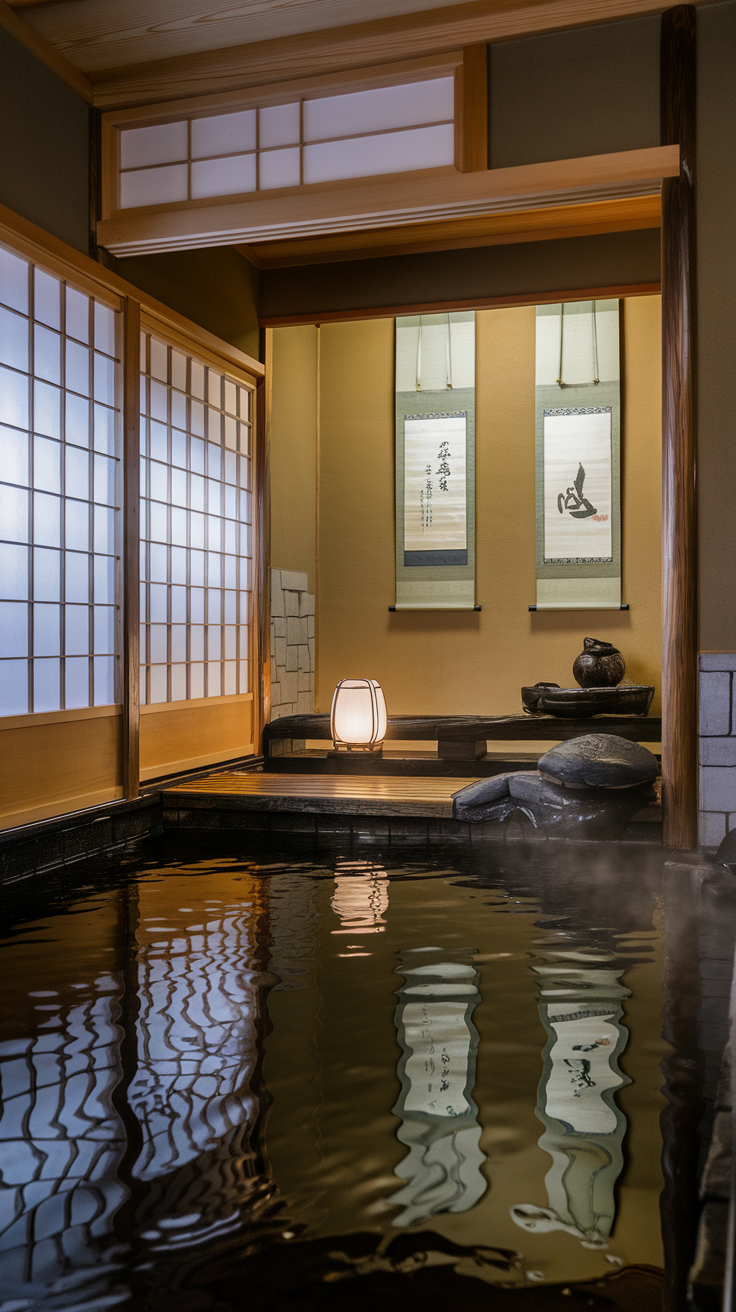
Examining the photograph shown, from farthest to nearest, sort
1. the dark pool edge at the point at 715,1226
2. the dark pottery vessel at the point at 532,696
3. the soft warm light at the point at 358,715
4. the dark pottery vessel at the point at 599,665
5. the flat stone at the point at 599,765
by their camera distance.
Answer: the dark pottery vessel at the point at 599,665 → the dark pottery vessel at the point at 532,696 → the soft warm light at the point at 358,715 → the flat stone at the point at 599,765 → the dark pool edge at the point at 715,1226

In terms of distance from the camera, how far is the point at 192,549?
5461mm

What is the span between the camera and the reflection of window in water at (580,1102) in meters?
1.38

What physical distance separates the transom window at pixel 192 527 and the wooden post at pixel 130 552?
1.08 feet

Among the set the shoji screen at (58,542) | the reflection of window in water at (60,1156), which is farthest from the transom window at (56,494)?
the reflection of window in water at (60,1156)

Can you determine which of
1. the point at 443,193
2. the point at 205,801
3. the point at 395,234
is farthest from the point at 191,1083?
the point at 395,234

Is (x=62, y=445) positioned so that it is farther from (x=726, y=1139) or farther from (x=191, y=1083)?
(x=726, y=1139)

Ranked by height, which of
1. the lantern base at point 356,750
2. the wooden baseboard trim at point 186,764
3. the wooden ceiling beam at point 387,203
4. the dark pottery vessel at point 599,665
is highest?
the wooden ceiling beam at point 387,203

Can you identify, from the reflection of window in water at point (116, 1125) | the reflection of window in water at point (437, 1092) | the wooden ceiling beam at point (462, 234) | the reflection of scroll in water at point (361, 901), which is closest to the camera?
the reflection of window in water at point (116, 1125)

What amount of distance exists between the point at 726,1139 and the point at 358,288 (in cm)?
564

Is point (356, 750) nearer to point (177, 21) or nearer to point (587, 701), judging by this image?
point (587, 701)

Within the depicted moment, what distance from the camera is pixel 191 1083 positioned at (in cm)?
182

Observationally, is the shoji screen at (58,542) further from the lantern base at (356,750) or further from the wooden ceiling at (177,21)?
the lantern base at (356,750)

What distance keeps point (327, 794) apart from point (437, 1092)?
2.89 m

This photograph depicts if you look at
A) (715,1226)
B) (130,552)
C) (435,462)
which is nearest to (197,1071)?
(715,1226)
